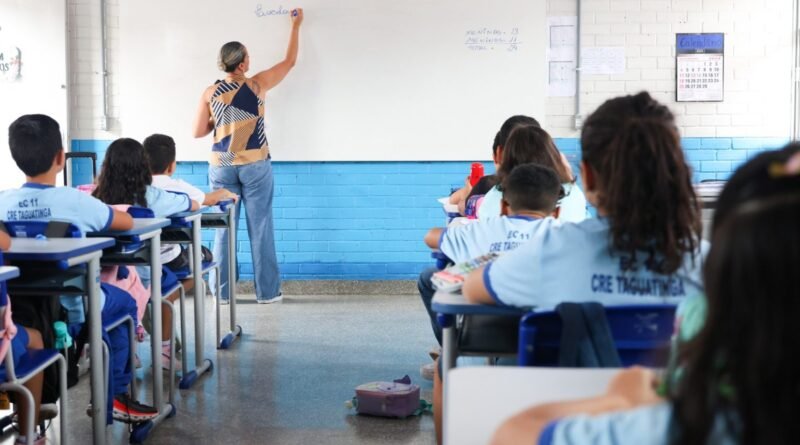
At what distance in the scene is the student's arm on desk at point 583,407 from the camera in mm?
1179

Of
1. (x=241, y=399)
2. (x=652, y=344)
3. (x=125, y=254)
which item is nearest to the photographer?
(x=652, y=344)

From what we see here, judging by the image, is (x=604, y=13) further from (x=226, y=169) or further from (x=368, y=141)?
(x=226, y=169)

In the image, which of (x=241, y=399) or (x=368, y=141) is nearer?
(x=241, y=399)

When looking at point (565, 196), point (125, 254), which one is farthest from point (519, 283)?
point (125, 254)

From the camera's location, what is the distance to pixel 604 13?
22.7 ft

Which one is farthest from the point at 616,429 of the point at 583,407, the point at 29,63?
the point at 29,63

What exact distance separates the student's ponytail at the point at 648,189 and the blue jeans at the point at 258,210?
4.81 meters

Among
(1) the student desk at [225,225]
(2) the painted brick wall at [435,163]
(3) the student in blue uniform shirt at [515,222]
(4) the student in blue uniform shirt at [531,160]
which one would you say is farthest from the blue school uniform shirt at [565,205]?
(2) the painted brick wall at [435,163]

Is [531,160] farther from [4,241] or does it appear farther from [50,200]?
[4,241]

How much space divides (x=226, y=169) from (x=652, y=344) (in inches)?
198

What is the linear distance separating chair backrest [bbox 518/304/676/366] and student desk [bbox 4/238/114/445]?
162cm

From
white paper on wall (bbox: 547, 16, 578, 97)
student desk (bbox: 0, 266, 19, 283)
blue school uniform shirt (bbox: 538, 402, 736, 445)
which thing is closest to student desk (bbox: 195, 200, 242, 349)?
white paper on wall (bbox: 547, 16, 578, 97)

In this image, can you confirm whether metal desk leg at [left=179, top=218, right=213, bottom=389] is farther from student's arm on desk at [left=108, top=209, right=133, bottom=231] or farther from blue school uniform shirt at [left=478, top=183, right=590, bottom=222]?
blue school uniform shirt at [left=478, top=183, right=590, bottom=222]

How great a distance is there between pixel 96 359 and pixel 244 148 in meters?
3.42
